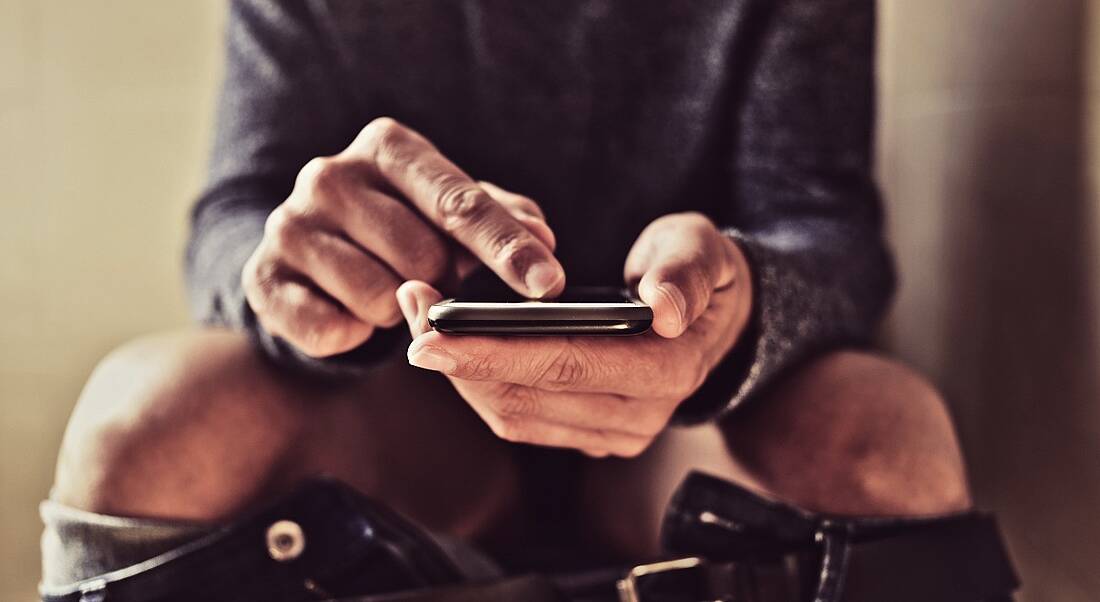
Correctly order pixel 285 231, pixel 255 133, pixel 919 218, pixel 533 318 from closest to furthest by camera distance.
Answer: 1. pixel 533 318
2. pixel 285 231
3. pixel 255 133
4. pixel 919 218

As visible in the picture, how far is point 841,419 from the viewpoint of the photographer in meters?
0.44

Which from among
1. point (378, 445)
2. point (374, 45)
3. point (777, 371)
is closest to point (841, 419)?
point (777, 371)

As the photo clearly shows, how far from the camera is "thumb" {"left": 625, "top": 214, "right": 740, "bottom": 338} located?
1.05 feet

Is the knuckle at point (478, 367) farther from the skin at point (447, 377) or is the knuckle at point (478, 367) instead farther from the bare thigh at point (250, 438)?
the bare thigh at point (250, 438)

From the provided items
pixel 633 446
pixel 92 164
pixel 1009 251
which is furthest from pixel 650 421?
pixel 92 164

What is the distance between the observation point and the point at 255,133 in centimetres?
59

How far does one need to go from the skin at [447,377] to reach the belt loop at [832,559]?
0.02m

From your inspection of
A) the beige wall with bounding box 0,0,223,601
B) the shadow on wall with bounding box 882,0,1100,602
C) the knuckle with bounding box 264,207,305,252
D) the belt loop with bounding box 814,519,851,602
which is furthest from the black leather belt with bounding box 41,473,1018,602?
the beige wall with bounding box 0,0,223,601

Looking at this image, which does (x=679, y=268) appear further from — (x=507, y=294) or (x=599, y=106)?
(x=599, y=106)

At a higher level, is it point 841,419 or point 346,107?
point 346,107

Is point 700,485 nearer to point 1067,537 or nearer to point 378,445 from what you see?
point 378,445

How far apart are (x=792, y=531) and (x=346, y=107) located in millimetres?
356

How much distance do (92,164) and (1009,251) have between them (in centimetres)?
78

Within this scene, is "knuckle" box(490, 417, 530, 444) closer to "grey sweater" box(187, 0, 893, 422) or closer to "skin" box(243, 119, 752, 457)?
"skin" box(243, 119, 752, 457)
